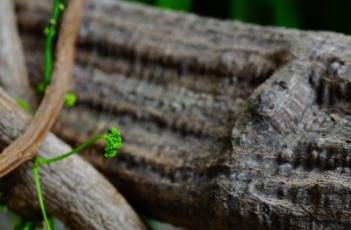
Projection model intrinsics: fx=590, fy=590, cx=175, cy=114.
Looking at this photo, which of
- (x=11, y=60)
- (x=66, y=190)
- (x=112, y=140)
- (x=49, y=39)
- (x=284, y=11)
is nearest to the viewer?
(x=112, y=140)

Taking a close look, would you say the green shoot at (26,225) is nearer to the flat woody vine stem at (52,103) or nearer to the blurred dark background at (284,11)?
the flat woody vine stem at (52,103)

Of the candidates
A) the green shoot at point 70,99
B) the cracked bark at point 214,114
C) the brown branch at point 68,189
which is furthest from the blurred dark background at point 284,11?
the brown branch at point 68,189

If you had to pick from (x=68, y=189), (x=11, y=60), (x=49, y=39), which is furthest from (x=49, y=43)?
(x=68, y=189)

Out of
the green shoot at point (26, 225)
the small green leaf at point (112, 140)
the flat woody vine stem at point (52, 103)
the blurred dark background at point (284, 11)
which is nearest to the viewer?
the small green leaf at point (112, 140)

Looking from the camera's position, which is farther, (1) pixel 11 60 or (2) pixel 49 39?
(1) pixel 11 60

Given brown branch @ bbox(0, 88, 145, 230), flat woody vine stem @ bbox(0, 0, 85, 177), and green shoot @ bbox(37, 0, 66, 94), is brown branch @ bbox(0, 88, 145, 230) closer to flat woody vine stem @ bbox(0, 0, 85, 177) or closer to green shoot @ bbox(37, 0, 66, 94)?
flat woody vine stem @ bbox(0, 0, 85, 177)

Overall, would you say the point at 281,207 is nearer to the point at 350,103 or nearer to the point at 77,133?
the point at 350,103

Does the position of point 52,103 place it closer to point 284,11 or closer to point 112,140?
point 112,140
